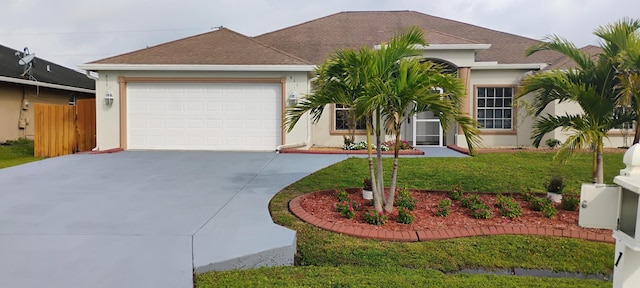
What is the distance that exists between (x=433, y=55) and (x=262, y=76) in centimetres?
618

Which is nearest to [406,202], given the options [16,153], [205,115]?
[205,115]

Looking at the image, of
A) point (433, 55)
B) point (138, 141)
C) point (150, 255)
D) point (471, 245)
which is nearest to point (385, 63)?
point (471, 245)

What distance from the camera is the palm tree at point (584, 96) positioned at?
18.6 feet

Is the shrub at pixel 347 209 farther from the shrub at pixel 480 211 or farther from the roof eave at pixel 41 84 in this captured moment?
the roof eave at pixel 41 84

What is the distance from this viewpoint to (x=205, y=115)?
13.0 m

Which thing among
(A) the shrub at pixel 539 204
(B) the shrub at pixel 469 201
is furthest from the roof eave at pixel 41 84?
(A) the shrub at pixel 539 204

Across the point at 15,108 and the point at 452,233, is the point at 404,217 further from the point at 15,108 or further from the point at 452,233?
the point at 15,108

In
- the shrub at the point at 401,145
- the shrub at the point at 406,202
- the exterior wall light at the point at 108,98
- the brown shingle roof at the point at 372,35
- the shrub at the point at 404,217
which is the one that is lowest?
the shrub at the point at 404,217

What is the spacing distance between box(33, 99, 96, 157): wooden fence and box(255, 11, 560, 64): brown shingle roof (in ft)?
27.4

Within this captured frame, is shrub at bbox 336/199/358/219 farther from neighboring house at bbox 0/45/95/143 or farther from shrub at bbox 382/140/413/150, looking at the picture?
neighboring house at bbox 0/45/95/143

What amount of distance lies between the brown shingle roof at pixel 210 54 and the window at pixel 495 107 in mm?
6919

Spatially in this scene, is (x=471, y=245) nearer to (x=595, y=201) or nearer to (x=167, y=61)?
(x=595, y=201)

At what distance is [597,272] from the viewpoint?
4.11 meters

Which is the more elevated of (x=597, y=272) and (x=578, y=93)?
(x=578, y=93)
